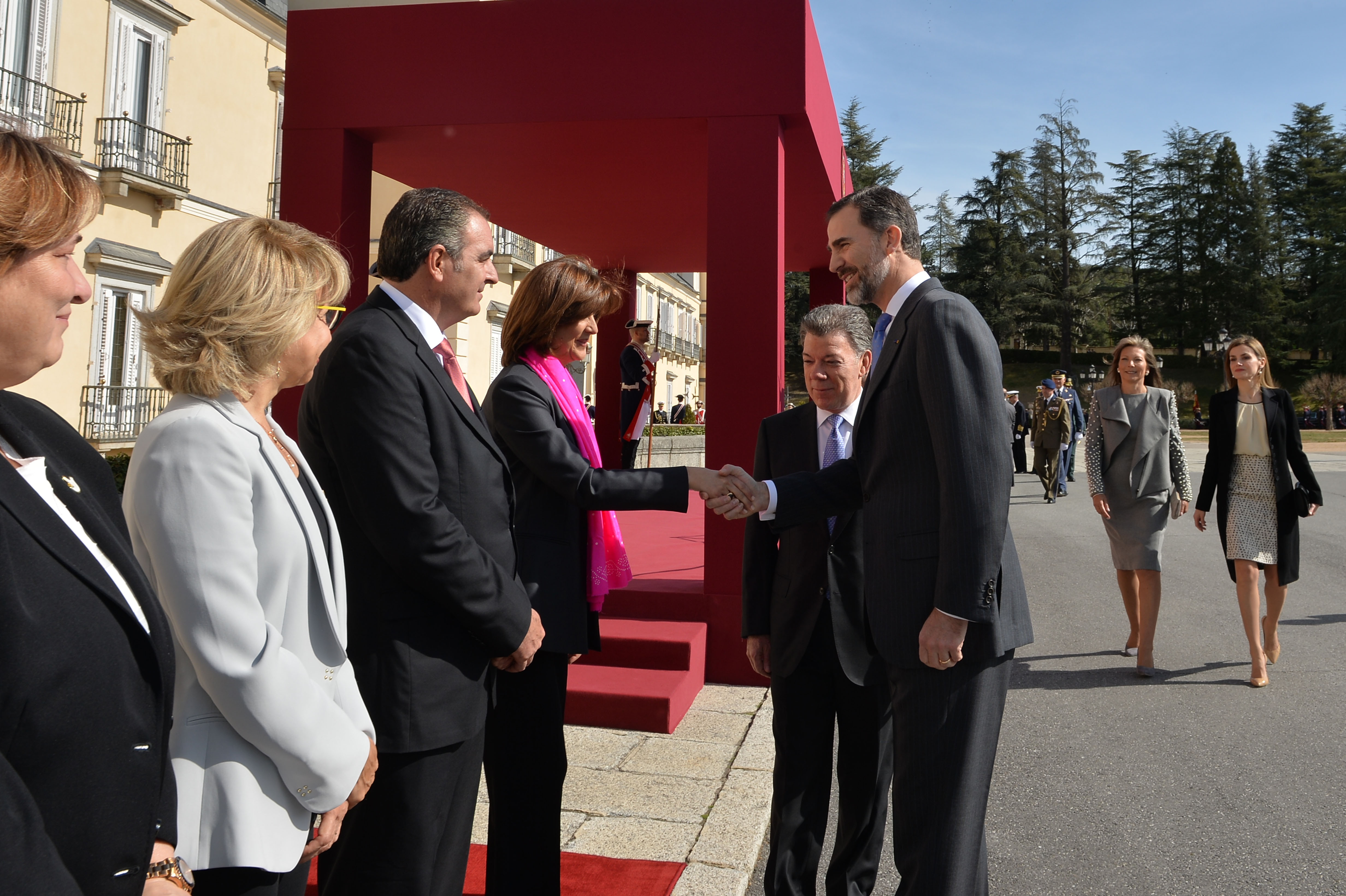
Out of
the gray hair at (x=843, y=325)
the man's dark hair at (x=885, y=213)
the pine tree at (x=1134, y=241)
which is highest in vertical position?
the pine tree at (x=1134, y=241)

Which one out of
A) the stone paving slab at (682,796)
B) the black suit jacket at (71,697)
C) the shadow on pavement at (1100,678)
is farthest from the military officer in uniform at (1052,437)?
the black suit jacket at (71,697)

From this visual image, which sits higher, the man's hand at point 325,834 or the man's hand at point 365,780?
the man's hand at point 365,780

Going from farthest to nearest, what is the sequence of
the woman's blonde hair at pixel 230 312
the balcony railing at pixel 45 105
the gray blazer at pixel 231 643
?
the balcony railing at pixel 45 105 < the woman's blonde hair at pixel 230 312 < the gray blazer at pixel 231 643

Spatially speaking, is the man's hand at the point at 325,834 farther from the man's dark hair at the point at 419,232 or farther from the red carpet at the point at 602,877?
the red carpet at the point at 602,877

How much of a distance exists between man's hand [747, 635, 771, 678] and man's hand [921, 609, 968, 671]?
96cm

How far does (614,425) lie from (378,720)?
9.22 meters

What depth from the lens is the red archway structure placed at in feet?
16.8

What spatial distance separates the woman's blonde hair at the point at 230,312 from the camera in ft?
5.01

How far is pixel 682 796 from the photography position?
368cm

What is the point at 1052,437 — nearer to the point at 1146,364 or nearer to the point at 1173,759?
the point at 1146,364

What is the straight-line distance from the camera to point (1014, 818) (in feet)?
11.8

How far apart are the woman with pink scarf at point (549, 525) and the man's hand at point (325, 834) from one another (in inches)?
34.4

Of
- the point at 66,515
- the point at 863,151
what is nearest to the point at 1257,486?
the point at 66,515

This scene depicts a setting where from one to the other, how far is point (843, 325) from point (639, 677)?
7.92ft
